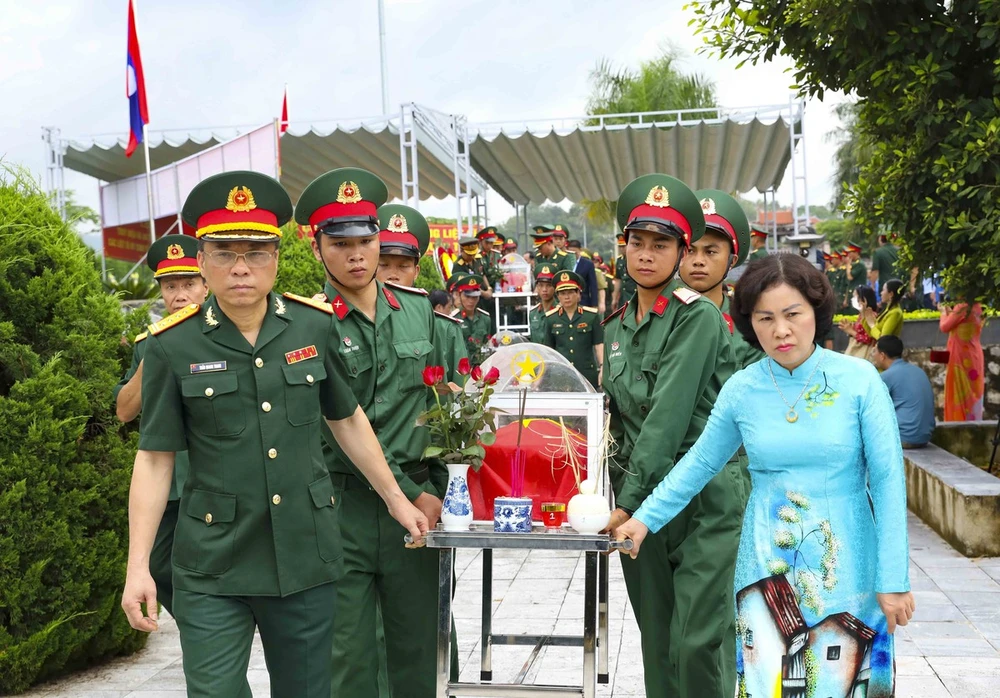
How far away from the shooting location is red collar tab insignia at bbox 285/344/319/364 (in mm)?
3332

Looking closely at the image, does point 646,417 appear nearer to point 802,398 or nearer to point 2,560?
point 802,398

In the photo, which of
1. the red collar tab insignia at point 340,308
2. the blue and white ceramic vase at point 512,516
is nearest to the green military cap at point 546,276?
the red collar tab insignia at point 340,308

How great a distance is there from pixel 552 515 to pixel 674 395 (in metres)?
0.63

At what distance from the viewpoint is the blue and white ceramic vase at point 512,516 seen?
3.57m

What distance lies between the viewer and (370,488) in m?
3.97

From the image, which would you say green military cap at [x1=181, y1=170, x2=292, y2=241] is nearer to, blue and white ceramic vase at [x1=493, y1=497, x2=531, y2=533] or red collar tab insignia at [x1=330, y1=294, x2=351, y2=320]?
red collar tab insignia at [x1=330, y1=294, x2=351, y2=320]

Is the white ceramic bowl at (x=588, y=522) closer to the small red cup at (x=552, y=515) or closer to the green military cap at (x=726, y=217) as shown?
the small red cup at (x=552, y=515)

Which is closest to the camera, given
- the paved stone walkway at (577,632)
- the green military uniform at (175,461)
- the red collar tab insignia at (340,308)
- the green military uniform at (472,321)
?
the red collar tab insignia at (340,308)

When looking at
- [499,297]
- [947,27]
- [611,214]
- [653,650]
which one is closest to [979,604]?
[653,650]

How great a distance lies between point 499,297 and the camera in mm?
17594

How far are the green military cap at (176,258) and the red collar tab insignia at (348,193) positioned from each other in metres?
1.51

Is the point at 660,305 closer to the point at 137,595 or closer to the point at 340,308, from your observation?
the point at 340,308

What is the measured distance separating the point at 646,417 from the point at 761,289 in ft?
3.03

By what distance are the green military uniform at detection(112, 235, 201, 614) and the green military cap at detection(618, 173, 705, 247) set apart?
179cm
